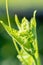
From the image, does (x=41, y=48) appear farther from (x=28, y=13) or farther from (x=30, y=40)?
(x=30, y=40)

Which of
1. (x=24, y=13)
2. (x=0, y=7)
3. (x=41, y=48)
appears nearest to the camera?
(x=41, y=48)

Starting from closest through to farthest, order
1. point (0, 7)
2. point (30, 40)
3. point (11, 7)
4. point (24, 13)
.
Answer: point (30, 40) < point (0, 7) < point (24, 13) < point (11, 7)

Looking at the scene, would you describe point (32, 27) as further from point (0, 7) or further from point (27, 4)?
point (27, 4)

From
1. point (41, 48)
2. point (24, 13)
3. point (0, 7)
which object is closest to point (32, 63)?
point (41, 48)

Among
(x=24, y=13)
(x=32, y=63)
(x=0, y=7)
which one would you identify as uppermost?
(x=32, y=63)

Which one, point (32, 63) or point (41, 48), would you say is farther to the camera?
point (41, 48)

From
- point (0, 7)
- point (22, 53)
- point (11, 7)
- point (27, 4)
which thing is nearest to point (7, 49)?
point (0, 7)

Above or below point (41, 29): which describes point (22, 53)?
above

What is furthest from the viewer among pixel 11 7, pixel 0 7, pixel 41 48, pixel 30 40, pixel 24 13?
pixel 11 7

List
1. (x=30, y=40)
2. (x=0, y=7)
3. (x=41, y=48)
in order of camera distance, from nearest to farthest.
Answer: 1. (x=30, y=40)
2. (x=41, y=48)
3. (x=0, y=7)
